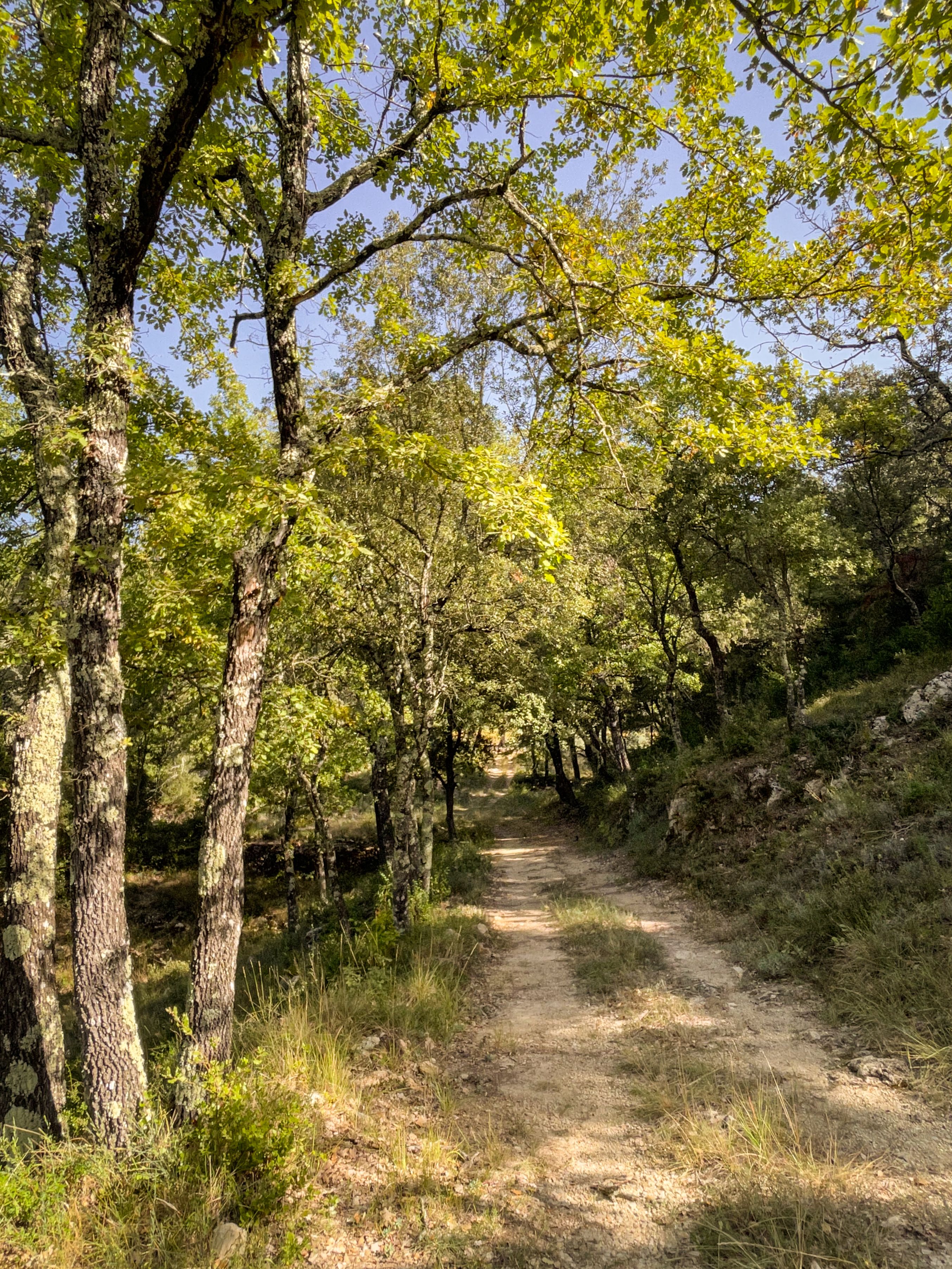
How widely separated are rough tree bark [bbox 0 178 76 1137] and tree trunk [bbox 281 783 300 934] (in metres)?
7.16

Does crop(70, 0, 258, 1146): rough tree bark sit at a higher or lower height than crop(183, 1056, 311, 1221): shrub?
higher

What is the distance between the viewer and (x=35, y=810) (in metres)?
6.19

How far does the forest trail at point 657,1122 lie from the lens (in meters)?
3.30

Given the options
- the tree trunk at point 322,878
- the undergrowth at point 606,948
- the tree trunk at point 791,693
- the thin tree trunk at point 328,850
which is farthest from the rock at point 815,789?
the tree trunk at point 322,878

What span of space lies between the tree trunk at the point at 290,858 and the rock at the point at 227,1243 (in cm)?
1045

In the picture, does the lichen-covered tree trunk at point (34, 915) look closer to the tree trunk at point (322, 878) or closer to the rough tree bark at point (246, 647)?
the rough tree bark at point (246, 647)

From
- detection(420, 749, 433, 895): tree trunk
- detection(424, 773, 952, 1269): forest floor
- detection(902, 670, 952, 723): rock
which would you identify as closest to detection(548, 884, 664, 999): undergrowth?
detection(424, 773, 952, 1269): forest floor

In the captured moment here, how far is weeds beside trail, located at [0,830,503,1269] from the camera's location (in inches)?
125

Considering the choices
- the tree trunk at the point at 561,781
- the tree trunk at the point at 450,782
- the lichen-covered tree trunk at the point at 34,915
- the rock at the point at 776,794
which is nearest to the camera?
the lichen-covered tree trunk at the point at 34,915

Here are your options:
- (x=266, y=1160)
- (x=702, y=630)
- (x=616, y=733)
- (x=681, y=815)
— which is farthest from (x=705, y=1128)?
(x=616, y=733)

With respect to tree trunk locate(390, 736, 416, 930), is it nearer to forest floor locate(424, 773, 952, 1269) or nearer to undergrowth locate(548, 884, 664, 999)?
forest floor locate(424, 773, 952, 1269)

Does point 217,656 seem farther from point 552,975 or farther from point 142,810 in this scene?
point 142,810

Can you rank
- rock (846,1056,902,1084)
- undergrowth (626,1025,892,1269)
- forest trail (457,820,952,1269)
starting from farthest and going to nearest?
rock (846,1056,902,1084) → forest trail (457,820,952,1269) → undergrowth (626,1025,892,1269)

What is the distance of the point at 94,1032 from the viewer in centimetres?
403
